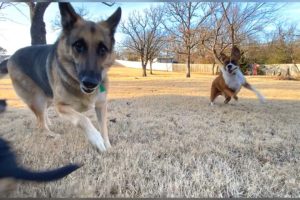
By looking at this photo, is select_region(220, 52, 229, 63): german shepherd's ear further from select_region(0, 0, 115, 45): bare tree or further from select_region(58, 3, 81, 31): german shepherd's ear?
select_region(58, 3, 81, 31): german shepherd's ear

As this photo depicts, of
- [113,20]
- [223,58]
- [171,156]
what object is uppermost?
[113,20]

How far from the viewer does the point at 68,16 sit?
2.26 m

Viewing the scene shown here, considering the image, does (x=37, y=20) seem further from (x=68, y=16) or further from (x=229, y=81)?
(x=229, y=81)

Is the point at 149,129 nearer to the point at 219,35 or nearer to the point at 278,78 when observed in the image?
the point at 219,35

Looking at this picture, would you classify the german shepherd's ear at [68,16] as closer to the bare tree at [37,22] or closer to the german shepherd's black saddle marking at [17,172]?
the bare tree at [37,22]

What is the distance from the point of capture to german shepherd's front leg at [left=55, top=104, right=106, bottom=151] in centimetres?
221

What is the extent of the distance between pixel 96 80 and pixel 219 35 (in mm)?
2702

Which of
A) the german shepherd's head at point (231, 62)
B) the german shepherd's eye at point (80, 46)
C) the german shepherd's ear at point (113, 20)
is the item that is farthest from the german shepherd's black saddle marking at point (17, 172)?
the german shepherd's head at point (231, 62)

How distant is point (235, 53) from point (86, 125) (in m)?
3.67

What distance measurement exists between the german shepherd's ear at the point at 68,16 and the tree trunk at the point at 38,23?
1.64 ft

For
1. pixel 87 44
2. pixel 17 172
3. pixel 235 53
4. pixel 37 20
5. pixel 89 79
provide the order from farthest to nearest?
pixel 235 53
pixel 37 20
pixel 87 44
pixel 89 79
pixel 17 172

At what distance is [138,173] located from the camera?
1.82 meters

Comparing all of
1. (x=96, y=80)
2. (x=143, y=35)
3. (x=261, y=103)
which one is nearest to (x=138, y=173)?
(x=96, y=80)

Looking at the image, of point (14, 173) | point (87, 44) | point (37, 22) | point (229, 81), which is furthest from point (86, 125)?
point (229, 81)
